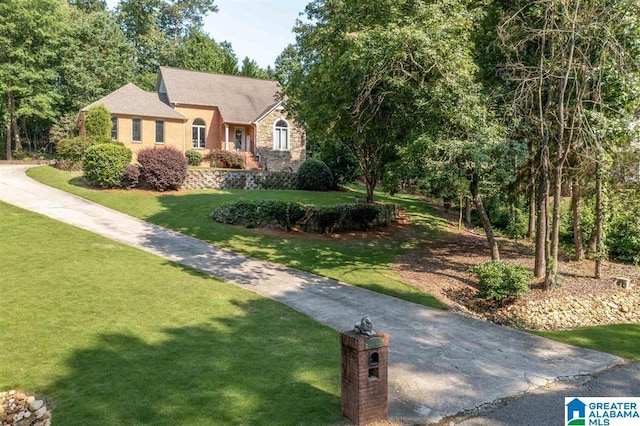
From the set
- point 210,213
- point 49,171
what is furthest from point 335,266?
point 49,171

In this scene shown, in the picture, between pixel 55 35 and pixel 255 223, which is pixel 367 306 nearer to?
pixel 255 223

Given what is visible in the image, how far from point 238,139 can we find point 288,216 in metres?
20.4

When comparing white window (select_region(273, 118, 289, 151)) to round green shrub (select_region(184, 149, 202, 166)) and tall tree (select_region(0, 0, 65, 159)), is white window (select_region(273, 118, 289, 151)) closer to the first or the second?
round green shrub (select_region(184, 149, 202, 166))

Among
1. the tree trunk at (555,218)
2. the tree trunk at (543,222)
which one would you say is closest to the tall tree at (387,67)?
the tree trunk at (543,222)

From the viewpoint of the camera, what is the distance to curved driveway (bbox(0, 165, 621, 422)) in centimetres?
654

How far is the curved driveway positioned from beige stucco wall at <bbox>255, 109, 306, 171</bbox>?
20.4m

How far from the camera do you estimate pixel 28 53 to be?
39.8 meters

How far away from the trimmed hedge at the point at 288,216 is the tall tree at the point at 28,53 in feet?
103

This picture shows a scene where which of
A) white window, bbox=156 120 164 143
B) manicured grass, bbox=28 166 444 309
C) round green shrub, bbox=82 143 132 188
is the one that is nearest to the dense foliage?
manicured grass, bbox=28 166 444 309

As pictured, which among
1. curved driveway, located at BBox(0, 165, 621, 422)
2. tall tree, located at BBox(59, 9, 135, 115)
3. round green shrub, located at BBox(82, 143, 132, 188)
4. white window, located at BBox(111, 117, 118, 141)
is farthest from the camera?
tall tree, located at BBox(59, 9, 135, 115)

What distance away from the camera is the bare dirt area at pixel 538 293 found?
11242 mm

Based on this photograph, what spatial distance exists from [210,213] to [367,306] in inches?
444

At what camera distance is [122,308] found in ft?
29.7

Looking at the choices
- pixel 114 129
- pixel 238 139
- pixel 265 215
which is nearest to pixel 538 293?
pixel 265 215
